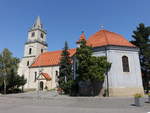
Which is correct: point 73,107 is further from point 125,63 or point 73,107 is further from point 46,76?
point 46,76

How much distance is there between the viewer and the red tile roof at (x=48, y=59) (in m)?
43.5

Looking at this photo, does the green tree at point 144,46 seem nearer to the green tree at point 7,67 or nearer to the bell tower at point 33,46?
the green tree at point 7,67

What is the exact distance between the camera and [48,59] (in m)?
45.6

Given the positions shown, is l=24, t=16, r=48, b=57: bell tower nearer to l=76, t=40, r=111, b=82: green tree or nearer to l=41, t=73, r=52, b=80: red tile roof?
l=41, t=73, r=52, b=80: red tile roof

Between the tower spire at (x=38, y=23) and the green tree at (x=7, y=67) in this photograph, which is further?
the tower spire at (x=38, y=23)

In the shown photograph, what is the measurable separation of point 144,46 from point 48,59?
27.7m

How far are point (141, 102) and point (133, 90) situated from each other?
36.6 feet

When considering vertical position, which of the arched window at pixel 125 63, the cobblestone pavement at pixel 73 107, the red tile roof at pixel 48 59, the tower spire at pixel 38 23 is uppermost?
the tower spire at pixel 38 23

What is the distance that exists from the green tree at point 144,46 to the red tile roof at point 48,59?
59.2 feet

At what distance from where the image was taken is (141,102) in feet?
39.6

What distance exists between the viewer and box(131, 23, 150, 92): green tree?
1193 inches

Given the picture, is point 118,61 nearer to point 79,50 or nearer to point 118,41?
point 118,41

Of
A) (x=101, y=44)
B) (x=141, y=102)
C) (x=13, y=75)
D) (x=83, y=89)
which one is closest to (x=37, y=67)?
(x=13, y=75)

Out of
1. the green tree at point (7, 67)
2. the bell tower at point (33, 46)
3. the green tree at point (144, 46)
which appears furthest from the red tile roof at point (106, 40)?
the bell tower at point (33, 46)
